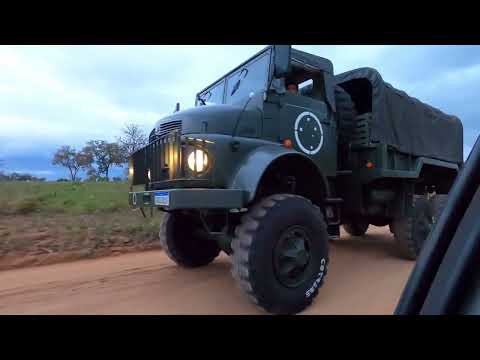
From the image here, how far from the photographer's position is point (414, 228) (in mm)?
4480

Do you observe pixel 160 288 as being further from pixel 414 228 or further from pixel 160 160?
pixel 414 228

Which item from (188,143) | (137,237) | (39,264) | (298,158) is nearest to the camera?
(188,143)

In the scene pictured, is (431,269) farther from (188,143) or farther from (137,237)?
(137,237)

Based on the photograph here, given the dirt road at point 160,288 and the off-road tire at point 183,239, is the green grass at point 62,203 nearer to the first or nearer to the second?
the dirt road at point 160,288

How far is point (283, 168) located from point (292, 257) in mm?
1029

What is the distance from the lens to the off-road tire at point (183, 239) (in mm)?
4090

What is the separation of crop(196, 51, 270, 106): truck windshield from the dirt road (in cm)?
233

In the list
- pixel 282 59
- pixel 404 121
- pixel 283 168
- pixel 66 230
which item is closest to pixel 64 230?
pixel 66 230

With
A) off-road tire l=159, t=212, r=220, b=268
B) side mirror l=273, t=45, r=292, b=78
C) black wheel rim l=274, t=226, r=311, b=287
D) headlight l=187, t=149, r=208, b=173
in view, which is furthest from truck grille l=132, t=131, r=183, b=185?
side mirror l=273, t=45, r=292, b=78

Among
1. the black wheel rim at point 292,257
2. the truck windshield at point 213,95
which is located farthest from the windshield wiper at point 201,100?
the black wheel rim at point 292,257

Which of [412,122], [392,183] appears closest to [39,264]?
[392,183]
